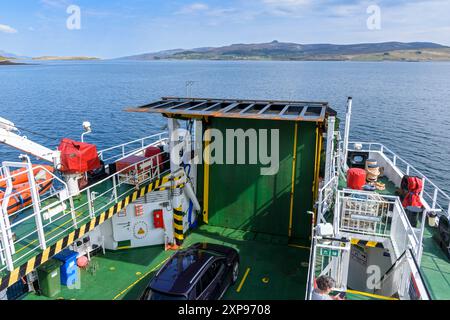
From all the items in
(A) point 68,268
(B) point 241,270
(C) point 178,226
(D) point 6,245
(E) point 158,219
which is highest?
(D) point 6,245

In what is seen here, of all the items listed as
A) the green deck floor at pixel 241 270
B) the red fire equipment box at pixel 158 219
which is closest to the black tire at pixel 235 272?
the green deck floor at pixel 241 270

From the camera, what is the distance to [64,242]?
900cm

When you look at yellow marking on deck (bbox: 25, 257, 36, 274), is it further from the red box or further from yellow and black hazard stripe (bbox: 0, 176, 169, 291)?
the red box

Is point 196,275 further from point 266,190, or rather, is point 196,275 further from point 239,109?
point 239,109

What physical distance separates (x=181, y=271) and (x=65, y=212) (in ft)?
14.4

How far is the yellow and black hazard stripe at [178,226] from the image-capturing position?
1263cm

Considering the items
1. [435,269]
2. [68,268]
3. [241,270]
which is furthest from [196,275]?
[435,269]

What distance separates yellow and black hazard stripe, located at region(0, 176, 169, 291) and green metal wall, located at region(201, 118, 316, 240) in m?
2.64

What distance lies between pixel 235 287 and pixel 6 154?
27.2 meters

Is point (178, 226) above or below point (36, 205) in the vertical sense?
below

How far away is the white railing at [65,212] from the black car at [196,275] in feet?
9.62

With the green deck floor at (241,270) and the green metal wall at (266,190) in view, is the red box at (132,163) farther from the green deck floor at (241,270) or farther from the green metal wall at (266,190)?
the green deck floor at (241,270)
